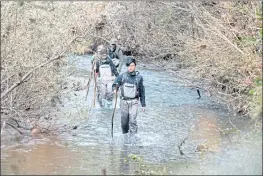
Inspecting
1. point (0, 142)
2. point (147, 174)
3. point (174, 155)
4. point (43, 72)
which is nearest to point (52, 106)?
point (43, 72)

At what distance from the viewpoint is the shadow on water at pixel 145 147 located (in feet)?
30.8

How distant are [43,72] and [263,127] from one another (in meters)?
5.23

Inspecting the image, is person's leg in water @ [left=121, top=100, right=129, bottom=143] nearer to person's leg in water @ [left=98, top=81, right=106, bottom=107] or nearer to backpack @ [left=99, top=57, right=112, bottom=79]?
backpack @ [left=99, top=57, right=112, bottom=79]

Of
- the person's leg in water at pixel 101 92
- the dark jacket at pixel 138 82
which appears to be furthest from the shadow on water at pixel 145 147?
the dark jacket at pixel 138 82

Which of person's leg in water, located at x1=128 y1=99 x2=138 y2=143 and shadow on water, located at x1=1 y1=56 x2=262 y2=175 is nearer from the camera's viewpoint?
shadow on water, located at x1=1 y1=56 x2=262 y2=175

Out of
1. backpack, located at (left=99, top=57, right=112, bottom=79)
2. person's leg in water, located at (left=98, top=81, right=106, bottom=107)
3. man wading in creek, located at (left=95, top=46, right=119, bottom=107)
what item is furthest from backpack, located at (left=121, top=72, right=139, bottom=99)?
person's leg in water, located at (left=98, top=81, right=106, bottom=107)

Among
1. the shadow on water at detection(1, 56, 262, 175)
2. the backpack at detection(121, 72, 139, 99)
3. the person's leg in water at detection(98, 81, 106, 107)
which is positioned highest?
the backpack at detection(121, 72, 139, 99)

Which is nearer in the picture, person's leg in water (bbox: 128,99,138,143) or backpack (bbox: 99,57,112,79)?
person's leg in water (bbox: 128,99,138,143)

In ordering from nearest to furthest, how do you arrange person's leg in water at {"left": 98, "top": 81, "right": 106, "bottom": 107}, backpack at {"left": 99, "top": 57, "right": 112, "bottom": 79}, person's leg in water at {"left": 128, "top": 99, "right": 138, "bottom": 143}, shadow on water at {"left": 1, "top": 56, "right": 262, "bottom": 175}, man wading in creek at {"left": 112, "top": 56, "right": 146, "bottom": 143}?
shadow on water at {"left": 1, "top": 56, "right": 262, "bottom": 175}
man wading in creek at {"left": 112, "top": 56, "right": 146, "bottom": 143}
person's leg in water at {"left": 128, "top": 99, "right": 138, "bottom": 143}
backpack at {"left": 99, "top": 57, "right": 112, "bottom": 79}
person's leg in water at {"left": 98, "top": 81, "right": 106, "bottom": 107}

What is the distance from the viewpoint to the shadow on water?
9398 mm

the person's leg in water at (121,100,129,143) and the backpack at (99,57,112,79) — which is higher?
the backpack at (99,57,112,79)

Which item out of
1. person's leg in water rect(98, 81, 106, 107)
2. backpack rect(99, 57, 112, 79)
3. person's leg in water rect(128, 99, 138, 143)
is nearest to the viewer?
person's leg in water rect(128, 99, 138, 143)

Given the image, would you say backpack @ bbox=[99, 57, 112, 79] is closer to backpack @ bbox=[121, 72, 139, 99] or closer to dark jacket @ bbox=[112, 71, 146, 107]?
dark jacket @ bbox=[112, 71, 146, 107]

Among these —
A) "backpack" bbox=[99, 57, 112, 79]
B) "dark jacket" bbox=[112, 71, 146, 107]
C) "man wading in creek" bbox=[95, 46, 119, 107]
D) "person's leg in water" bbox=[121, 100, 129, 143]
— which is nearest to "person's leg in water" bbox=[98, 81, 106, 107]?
"man wading in creek" bbox=[95, 46, 119, 107]
